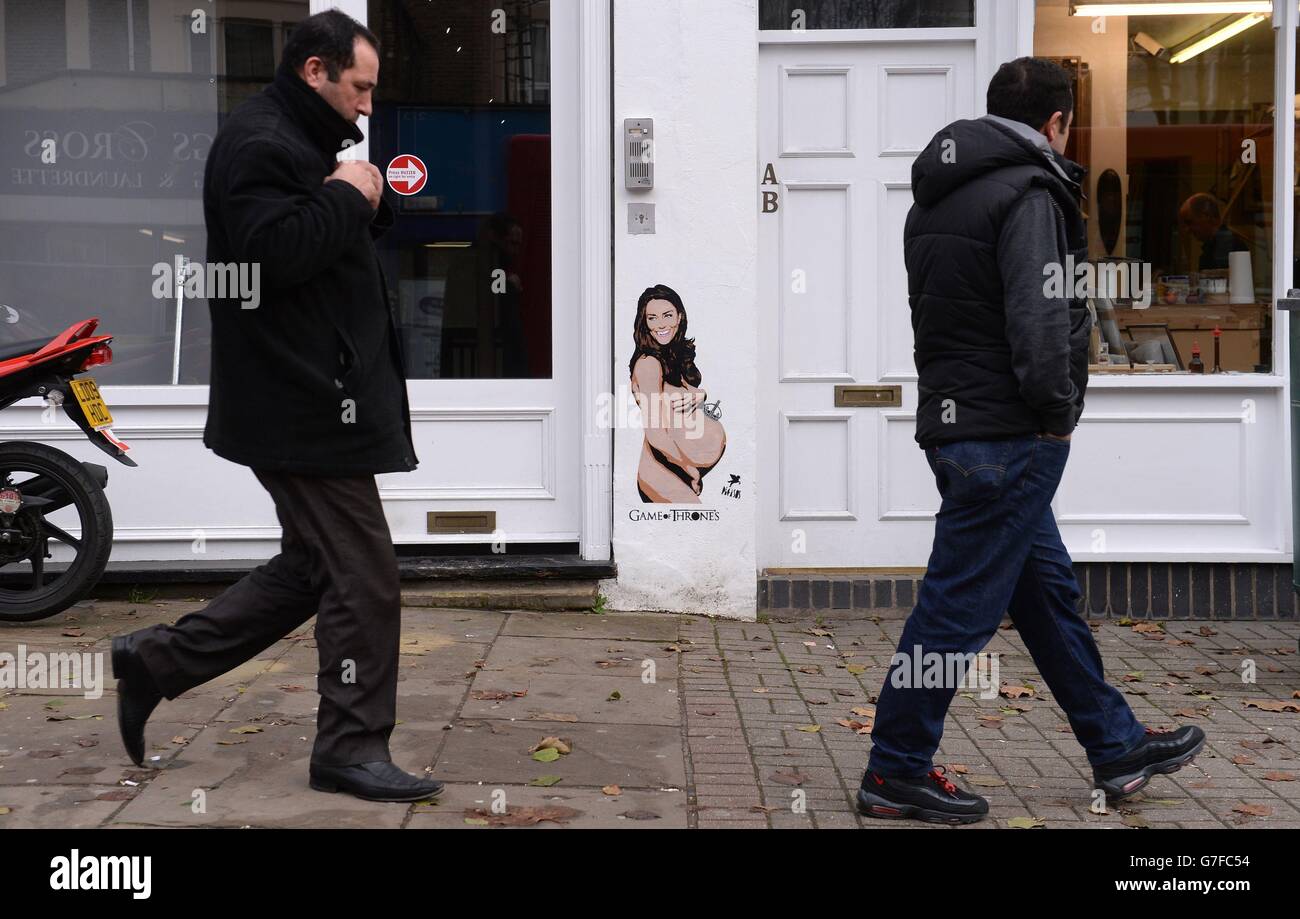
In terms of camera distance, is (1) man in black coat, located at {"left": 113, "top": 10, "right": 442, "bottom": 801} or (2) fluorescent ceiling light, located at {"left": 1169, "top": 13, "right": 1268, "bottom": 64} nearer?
(1) man in black coat, located at {"left": 113, "top": 10, "right": 442, "bottom": 801}

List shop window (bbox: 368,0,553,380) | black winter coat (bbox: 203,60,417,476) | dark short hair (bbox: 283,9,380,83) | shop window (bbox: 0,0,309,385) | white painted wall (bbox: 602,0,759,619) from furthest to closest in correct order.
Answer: shop window (bbox: 0,0,309,385) → shop window (bbox: 368,0,553,380) → white painted wall (bbox: 602,0,759,619) → dark short hair (bbox: 283,9,380,83) → black winter coat (bbox: 203,60,417,476)

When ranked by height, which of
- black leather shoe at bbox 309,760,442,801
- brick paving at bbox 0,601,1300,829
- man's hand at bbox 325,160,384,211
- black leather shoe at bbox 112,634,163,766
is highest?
man's hand at bbox 325,160,384,211

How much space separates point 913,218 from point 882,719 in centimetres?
147

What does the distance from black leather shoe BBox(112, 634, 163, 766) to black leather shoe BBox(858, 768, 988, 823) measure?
6.87 ft

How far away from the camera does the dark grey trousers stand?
4.13 meters

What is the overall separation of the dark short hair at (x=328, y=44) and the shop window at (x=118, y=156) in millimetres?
3447

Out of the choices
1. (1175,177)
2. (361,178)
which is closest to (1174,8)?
(1175,177)

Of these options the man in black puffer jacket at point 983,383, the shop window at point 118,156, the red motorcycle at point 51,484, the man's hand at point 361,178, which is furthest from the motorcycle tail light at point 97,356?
the man in black puffer jacket at point 983,383

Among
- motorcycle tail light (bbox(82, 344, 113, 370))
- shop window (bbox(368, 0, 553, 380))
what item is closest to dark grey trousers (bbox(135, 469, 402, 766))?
motorcycle tail light (bbox(82, 344, 113, 370))

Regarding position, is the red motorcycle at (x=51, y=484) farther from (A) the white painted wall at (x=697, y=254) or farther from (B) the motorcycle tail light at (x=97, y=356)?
(A) the white painted wall at (x=697, y=254)

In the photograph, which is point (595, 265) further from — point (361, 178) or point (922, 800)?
point (922, 800)

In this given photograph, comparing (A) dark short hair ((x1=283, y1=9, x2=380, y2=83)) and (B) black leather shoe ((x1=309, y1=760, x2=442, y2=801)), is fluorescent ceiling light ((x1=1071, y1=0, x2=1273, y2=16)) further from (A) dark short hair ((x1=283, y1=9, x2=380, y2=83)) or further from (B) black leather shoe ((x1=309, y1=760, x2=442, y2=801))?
(B) black leather shoe ((x1=309, y1=760, x2=442, y2=801))

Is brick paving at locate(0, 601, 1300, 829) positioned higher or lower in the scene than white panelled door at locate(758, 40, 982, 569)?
lower

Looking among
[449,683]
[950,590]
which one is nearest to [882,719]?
[950,590]
